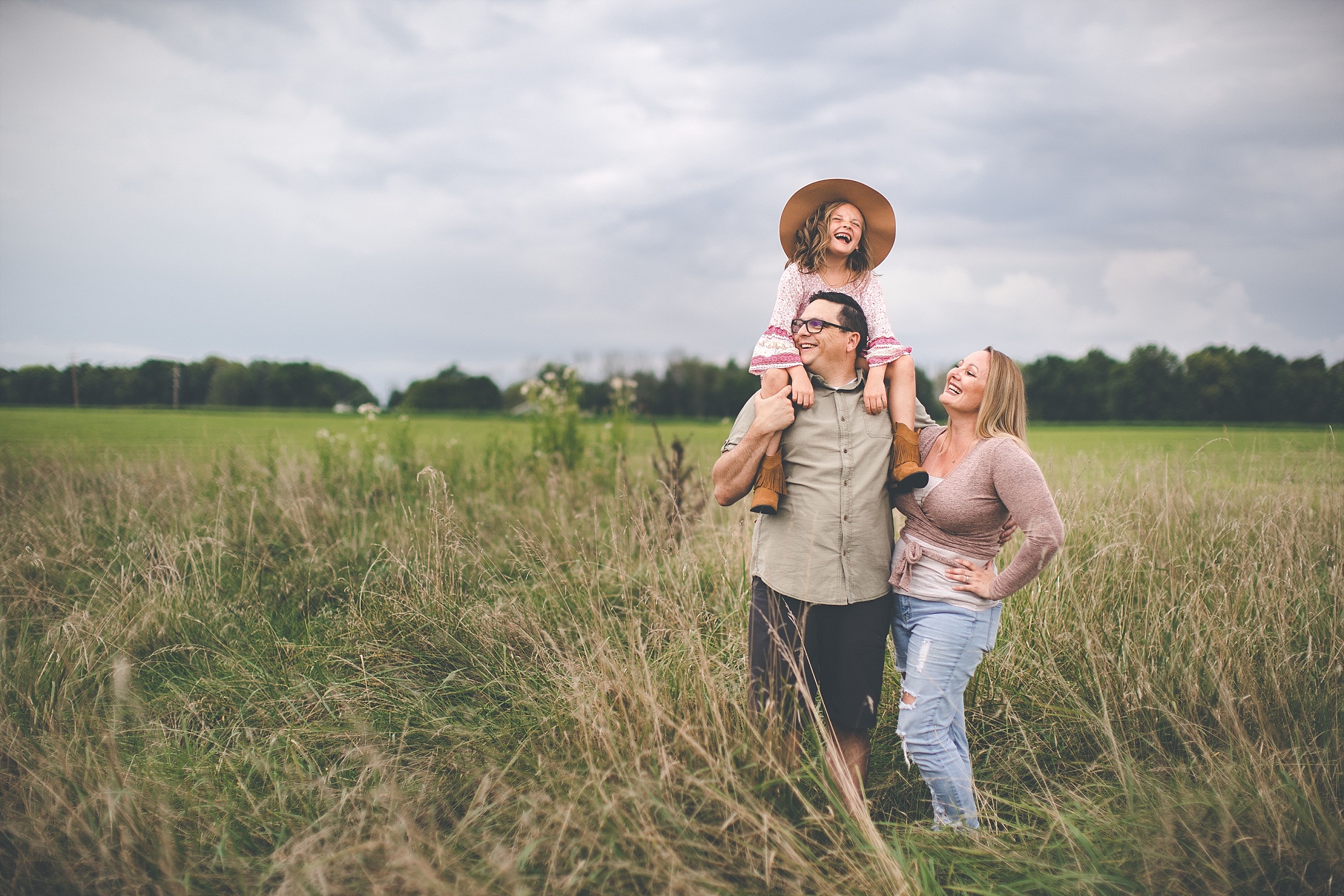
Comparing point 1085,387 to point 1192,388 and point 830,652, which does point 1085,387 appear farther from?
point 830,652

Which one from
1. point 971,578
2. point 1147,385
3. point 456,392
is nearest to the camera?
point 971,578

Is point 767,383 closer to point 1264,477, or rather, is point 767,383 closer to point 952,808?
point 952,808

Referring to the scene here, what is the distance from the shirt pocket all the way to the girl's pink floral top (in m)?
0.21

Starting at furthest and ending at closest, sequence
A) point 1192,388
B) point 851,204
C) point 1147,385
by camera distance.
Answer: point 1147,385
point 1192,388
point 851,204

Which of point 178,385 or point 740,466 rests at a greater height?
point 178,385

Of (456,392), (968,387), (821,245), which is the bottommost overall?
(968,387)

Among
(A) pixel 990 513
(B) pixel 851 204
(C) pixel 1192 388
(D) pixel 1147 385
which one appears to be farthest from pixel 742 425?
(D) pixel 1147 385

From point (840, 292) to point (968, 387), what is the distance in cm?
66

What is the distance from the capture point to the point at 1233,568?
173 inches

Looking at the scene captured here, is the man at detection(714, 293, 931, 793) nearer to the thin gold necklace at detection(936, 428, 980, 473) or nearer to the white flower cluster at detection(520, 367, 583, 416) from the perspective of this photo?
the thin gold necklace at detection(936, 428, 980, 473)

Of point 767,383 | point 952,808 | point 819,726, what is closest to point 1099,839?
point 952,808

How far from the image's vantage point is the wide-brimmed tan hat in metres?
2.83

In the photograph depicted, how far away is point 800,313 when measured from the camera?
2.74 metres

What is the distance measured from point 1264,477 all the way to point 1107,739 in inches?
178
